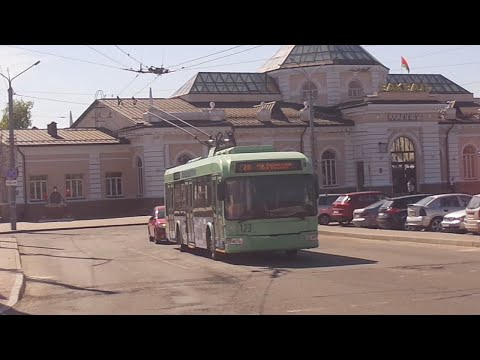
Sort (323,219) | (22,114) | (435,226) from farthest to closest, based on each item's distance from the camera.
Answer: (22,114) < (323,219) < (435,226)

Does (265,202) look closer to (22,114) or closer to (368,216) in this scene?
(368,216)

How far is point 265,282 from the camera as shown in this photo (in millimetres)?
16953

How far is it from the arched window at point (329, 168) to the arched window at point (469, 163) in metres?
11.5

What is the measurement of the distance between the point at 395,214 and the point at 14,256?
15652 millimetres

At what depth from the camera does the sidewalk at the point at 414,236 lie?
24.4 metres

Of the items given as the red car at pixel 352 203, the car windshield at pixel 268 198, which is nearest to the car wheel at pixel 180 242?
the car windshield at pixel 268 198

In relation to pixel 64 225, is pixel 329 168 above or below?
above

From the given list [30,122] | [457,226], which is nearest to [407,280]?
[457,226]

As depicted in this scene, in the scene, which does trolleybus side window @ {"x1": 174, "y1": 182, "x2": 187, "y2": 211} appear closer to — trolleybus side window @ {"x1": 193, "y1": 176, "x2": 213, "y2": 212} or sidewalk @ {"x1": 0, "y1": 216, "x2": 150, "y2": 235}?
trolleybus side window @ {"x1": 193, "y1": 176, "x2": 213, "y2": 212}

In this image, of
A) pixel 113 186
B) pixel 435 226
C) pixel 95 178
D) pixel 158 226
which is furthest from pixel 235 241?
pixel 113 186

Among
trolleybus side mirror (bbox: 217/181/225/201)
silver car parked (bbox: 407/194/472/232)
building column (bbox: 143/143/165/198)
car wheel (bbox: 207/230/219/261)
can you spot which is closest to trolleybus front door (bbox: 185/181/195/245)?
car wheel (bbox: 207/230/219/261)

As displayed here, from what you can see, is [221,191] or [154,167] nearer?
[221,191]

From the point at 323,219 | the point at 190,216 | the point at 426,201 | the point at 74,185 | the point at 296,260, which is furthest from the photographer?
the point at 74,185

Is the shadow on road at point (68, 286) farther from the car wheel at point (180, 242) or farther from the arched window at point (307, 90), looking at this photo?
the arched window at point (307, 90)
